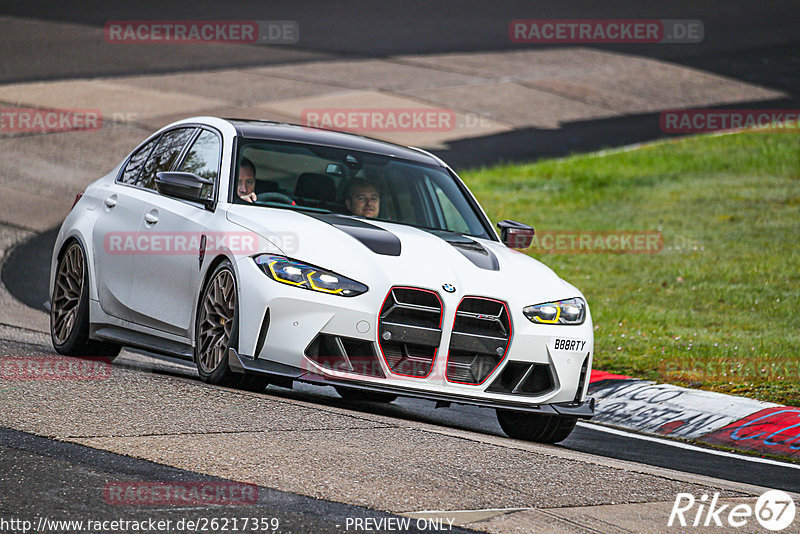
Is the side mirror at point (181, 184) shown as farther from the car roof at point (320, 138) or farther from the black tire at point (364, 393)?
the black tire at point (364, 393)

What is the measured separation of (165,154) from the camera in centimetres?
886

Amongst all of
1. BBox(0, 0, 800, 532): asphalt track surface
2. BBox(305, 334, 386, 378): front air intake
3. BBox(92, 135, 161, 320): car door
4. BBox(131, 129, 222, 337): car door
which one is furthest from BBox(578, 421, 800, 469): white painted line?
BBox(92, 135, 161, 320): car door

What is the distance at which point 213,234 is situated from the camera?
7477 millimetres

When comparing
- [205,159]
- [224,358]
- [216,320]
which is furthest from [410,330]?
[205,159]

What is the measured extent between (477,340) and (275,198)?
5.69ft

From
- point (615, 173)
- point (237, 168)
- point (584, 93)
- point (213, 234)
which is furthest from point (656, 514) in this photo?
point (584, 93)

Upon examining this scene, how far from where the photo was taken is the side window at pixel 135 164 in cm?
903

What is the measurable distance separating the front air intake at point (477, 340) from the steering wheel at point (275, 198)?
60.8 inches

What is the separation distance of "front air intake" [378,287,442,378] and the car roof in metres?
1.83

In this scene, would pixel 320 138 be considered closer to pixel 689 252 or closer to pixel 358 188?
pixel 358 188

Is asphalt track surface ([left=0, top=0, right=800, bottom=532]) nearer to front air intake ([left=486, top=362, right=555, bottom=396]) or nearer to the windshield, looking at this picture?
front air intake ([left=486, top=362, right=555, bottom=396])

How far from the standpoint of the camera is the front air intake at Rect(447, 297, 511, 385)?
22.9ft

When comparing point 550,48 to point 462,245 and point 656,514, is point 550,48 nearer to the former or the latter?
point 462,245

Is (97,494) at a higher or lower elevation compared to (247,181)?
lower
